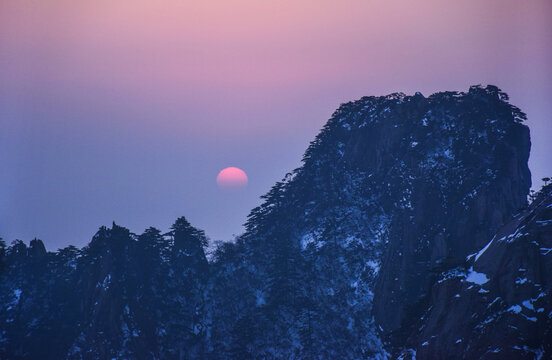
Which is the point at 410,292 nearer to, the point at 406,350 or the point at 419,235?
the point at 419,235

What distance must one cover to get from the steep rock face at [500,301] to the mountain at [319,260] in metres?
2.96

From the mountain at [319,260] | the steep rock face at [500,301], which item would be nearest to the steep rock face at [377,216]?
the mountain at [319,260]

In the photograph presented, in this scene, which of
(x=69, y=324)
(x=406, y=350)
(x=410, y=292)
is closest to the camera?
(x=406, y=350)

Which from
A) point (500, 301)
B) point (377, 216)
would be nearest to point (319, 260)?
Result: point (377, 216)

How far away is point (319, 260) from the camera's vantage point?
16675 cm

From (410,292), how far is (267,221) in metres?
39.6

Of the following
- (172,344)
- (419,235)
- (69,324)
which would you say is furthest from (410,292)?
(69,324)

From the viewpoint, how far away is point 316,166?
Result: 186 meters

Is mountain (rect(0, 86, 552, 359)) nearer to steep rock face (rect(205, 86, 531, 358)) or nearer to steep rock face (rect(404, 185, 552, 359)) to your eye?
steep rock face (rect(205, 86, 531, 358))

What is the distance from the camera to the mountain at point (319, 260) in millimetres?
154750

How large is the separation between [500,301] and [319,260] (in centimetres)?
5230

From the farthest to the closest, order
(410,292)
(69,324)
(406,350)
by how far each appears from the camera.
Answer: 1. (69,324)
2. (410,292)
3. (406,350)

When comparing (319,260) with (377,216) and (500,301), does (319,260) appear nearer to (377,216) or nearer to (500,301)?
(377,216)

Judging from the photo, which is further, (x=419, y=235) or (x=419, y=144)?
(x=419, y=144)
